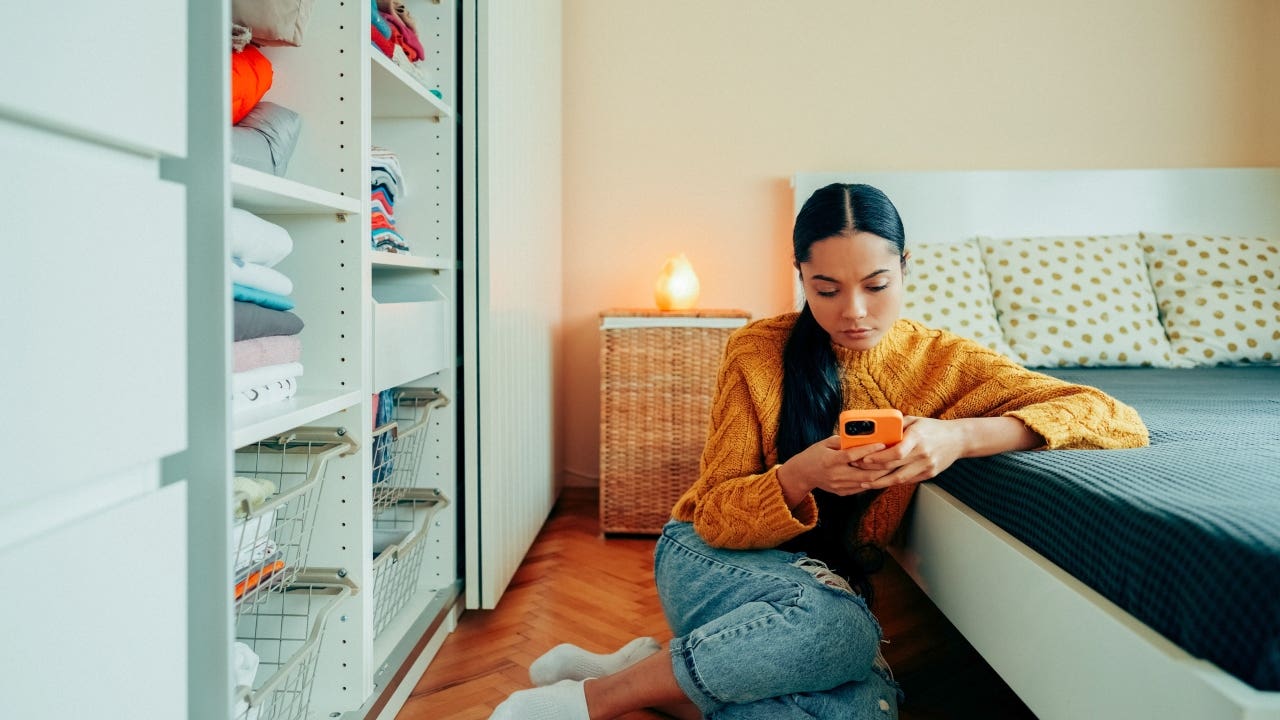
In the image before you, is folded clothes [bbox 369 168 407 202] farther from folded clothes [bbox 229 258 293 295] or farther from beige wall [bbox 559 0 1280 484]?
beige wall [bbox 559 0 1280 484]

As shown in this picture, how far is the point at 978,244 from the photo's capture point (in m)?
2.28

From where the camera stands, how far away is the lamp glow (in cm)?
241

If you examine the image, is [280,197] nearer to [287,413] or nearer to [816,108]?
[287,413]

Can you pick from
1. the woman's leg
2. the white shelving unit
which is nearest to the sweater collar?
the woman's leg

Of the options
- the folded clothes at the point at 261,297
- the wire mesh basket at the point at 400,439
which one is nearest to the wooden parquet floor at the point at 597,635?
the wire mesh basket at the point at 400,439

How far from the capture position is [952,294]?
2080 mm

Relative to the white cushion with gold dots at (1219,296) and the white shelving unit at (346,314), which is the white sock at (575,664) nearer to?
the white shelving unit at (346,314)

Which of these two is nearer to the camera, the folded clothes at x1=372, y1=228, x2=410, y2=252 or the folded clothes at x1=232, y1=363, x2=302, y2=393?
the folded clothes at x1=232, y1=363, x2=302, y2=393
